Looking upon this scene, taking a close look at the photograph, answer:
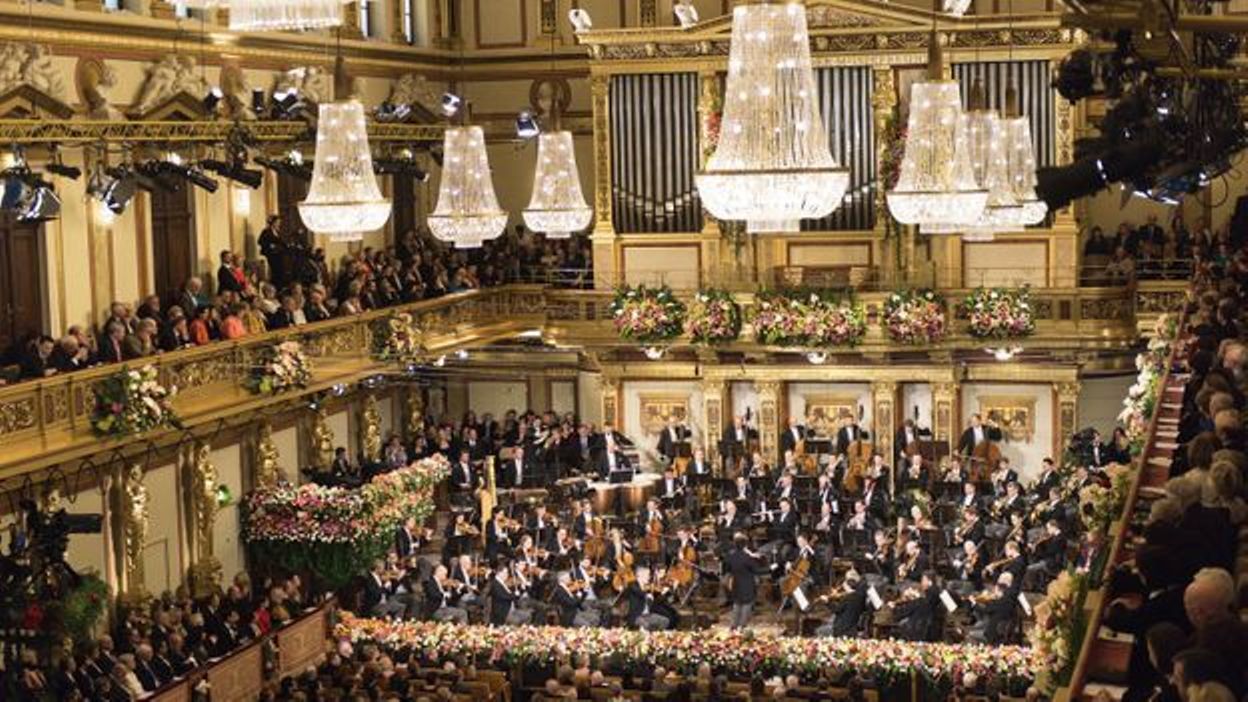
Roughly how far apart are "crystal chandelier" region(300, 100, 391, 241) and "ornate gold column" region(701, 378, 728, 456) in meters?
20.7

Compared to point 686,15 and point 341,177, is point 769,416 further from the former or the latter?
point 341,177

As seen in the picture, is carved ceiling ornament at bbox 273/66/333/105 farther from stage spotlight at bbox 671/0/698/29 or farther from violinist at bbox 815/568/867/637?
violinist at bbox 815/568/867/637

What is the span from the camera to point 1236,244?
27.2 m

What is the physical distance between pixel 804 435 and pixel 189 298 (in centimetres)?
1155

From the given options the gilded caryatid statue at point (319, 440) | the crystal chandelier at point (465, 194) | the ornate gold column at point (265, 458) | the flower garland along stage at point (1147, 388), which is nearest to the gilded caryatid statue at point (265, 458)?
the ornate gold column at point (265, 458)

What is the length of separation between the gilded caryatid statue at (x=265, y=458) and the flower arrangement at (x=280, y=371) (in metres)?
1.90

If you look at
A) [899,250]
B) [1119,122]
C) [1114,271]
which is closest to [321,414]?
[899,250]

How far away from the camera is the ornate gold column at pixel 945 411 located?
3456cm

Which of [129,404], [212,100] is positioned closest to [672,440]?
[212,100]

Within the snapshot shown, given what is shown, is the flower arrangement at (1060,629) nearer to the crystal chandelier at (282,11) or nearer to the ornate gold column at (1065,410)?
the crystal chandelier at (282,11)

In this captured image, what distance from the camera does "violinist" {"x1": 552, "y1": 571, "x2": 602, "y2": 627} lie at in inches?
1040

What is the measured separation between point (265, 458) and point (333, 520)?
247cm

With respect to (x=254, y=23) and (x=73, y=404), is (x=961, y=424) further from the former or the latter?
(x=254, y=23)

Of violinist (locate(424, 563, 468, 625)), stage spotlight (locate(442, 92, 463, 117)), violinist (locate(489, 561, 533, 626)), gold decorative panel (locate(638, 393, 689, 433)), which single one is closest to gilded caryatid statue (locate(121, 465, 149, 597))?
violinist (locate(424, 563, 468, 625))
